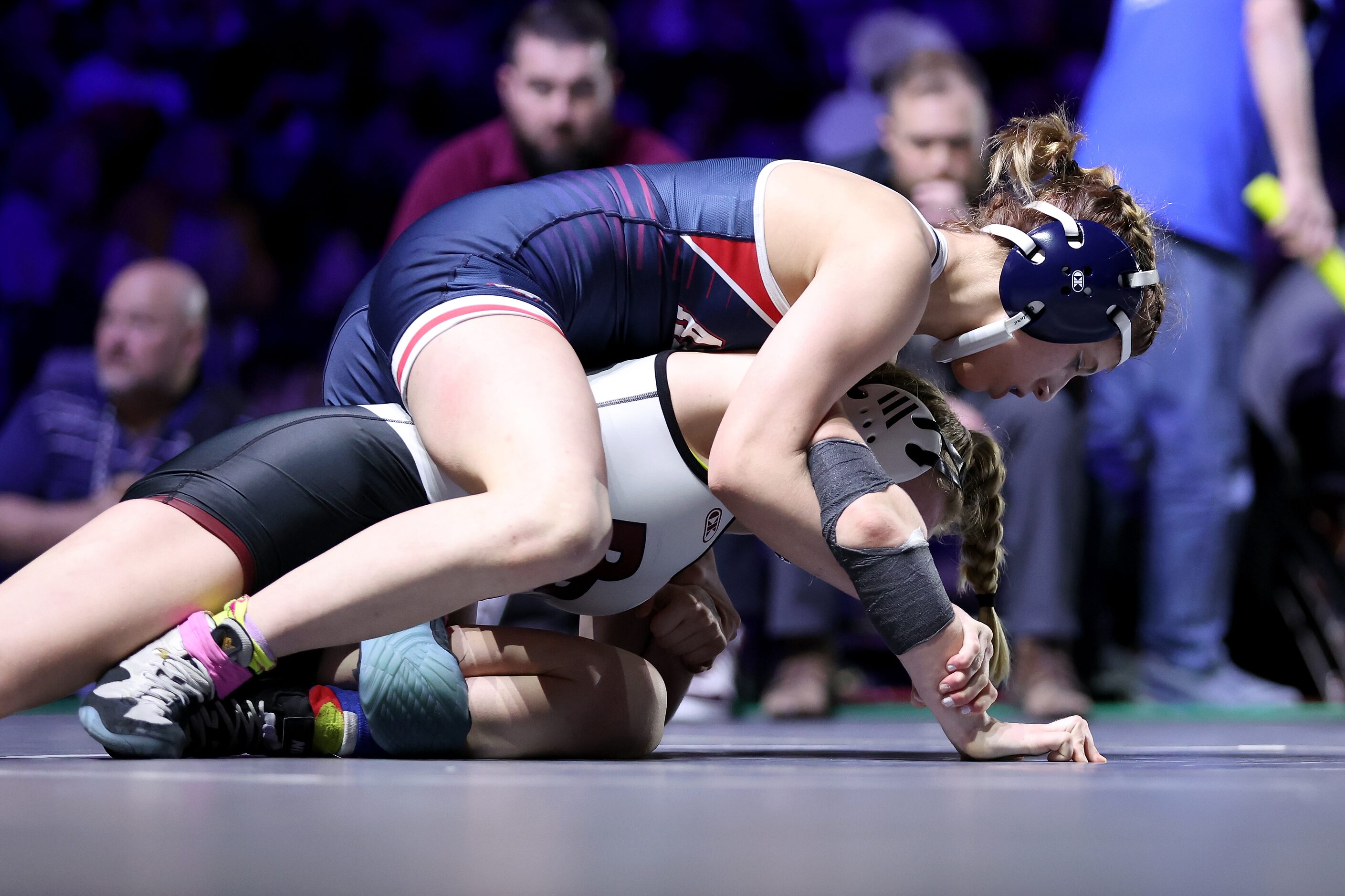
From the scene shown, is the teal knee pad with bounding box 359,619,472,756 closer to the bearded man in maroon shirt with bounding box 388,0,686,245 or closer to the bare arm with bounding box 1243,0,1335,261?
the bearded man in maroon shirt with bounding box 388,0,686,245

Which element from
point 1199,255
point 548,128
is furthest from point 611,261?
point 1199,255

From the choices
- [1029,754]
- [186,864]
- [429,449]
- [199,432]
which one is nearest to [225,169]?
[199,432]

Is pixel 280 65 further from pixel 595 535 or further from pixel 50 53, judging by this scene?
pixel 595 535

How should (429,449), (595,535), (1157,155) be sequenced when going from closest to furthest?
(595,535)
(429,449)
(1157,155)

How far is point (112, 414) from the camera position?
3.44 m

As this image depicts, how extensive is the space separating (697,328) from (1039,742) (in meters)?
0.67

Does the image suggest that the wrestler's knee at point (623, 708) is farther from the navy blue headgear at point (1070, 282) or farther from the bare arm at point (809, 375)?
the navy blue headgear at point (1070, 282)

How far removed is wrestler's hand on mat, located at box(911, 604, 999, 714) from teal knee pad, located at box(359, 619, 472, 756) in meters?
0.51

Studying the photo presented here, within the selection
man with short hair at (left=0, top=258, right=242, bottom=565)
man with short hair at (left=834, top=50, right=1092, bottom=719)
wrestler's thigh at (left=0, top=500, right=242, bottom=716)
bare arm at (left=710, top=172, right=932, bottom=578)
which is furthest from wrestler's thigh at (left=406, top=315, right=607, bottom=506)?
man with short hair at (left=0, top=258, right=242, bottom=565)

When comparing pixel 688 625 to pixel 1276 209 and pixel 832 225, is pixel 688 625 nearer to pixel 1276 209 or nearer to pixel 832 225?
pixel 832 225

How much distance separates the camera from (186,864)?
728 mm

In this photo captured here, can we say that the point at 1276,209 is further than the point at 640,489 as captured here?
Yes

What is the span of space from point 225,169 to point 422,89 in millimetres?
693

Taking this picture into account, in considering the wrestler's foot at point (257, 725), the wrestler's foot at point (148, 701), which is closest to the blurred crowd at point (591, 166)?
the wrestler's foot at point (257, 725)
